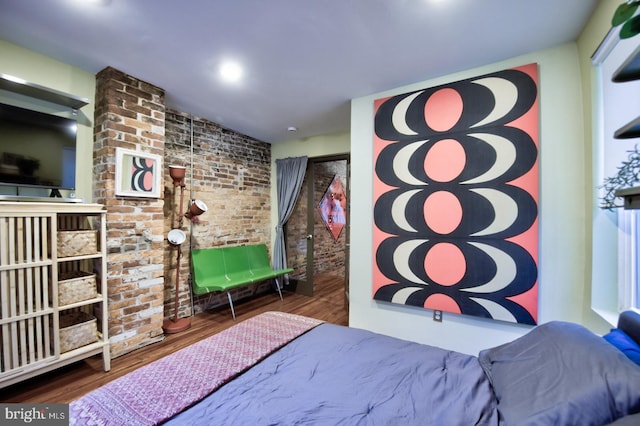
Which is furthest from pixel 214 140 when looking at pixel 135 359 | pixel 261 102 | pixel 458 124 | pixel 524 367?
pixel 524 367

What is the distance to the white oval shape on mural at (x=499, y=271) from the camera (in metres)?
1.96

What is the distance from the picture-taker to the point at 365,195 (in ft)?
8.60

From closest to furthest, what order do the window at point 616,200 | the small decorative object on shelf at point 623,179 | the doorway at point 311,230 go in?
1. the small decorative object on shelf at point 623,179
2. the window at point 616,200
3. the doorway at point 311,230

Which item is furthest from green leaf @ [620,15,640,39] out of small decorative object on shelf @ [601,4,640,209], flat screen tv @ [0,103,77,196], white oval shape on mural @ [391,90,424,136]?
flat screen tv @ [0,103,77,196]

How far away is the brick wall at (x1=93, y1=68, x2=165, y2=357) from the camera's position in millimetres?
2221

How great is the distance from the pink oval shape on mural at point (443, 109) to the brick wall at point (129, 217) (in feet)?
8.61

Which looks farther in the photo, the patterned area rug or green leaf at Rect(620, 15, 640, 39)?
the patterned area rug

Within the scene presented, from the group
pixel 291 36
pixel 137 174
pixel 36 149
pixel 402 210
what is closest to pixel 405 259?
pixel 402 210

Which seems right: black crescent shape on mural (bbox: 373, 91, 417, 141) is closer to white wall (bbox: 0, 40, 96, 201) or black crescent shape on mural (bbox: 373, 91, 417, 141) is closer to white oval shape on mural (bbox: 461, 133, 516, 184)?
white oval shape on mural (bbox: 461, 133, 516, 184)

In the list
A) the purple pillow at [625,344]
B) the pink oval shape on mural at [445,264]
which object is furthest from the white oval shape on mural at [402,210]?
the purple pillow at [625,344]

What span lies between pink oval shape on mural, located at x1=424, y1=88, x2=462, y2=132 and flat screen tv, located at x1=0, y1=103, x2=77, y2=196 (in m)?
3.08

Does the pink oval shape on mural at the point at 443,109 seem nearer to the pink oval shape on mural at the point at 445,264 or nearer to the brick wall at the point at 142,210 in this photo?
the pink oval shape on mural at the point at 445,264

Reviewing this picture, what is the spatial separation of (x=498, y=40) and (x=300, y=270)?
3.78 metres

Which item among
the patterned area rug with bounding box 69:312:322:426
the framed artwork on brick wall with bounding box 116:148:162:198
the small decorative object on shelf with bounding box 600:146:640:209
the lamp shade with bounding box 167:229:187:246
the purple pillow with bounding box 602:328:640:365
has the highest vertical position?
the framed artwork on brick wall with bounding box 116:148:162:198
